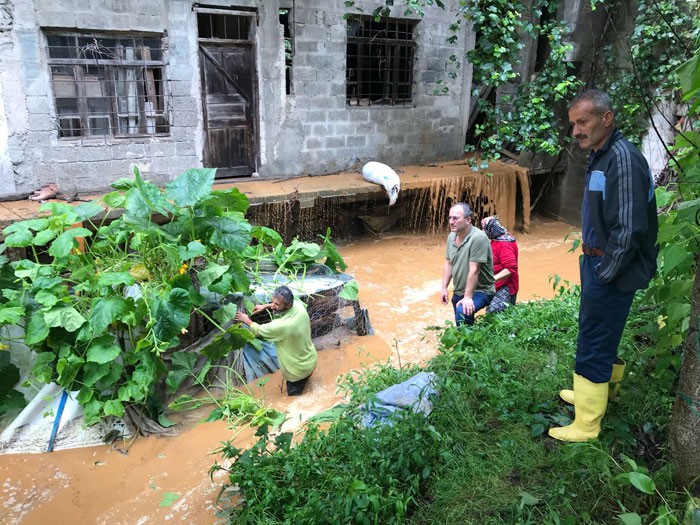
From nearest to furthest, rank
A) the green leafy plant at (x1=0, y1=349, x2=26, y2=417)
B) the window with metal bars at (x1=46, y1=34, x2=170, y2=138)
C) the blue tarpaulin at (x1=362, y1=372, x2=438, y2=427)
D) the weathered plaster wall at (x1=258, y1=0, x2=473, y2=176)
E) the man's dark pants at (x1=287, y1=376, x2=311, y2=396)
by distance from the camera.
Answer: the blue tarpaulin at (x1=362, y1=372, x2=438, y2=427)
the green leafy plant at (x1=0, y1=349, x2=26, y2=417)
the man's dark pants at (x1=287, y1=376, x2=311, y2=396)
the window with metal bars at (x1=46, y1=34, x2=170, y2=138)
the weathered plaster wall at (x1=258, y1=0, x2=473, y2=176)

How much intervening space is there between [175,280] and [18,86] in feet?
14.6

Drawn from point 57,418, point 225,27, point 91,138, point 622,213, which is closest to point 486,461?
point 622,213

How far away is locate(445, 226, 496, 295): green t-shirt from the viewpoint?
4.84m

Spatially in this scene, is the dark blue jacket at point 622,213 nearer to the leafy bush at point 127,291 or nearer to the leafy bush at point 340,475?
the leafy bush at point 340,475

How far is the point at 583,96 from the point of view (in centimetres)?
288

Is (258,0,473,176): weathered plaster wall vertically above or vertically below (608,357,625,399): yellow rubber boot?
above

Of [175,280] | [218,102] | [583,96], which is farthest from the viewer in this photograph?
[218,102]

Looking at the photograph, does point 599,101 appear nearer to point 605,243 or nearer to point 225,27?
point 605,243

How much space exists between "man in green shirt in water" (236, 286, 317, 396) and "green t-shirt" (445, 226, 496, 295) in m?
1.47

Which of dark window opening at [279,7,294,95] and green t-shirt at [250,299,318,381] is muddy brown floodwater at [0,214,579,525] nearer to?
green t-shirt at [250,299,318,381]

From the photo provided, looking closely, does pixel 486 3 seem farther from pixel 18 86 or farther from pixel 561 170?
pixel 18 86

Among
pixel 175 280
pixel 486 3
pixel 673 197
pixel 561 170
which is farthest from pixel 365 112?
pixel 673 197

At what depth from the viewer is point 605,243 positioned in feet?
9.38

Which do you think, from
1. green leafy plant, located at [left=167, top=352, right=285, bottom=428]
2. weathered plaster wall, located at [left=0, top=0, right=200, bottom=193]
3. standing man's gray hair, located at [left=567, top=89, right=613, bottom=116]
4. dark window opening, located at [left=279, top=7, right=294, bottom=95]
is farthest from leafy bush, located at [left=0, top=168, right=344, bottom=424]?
dark window opening, located at [left=279, top=7, right=294, bottom=95]
